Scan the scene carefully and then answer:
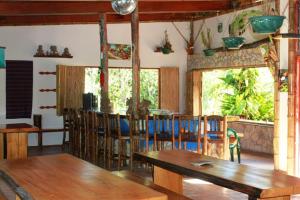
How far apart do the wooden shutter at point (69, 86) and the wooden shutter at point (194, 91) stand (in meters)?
3.04

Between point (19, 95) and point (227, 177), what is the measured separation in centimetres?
783

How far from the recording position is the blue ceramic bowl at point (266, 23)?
4.59m

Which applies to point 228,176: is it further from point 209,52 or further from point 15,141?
point 209,52

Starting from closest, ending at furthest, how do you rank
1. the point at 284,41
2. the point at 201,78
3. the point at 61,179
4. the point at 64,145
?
the point at 61,179 → the point at 284,41 → the point at 64,145 → the point at 201,78

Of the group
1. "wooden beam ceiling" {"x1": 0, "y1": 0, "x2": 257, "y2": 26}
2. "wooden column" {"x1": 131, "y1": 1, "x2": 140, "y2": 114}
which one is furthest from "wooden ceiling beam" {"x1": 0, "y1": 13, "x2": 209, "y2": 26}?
"wooden column" {"x1": 131, "y1": 1, "x2": 140, "y2": 114}

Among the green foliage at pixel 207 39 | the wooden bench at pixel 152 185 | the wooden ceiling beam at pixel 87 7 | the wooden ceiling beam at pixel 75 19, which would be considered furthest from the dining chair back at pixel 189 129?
the green foliage at pixel 207 39

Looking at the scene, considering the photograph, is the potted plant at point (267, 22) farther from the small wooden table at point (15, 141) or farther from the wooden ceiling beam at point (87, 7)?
the wooden ceiling beam at point (87, 7)

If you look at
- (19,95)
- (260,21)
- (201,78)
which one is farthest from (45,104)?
(260,21)

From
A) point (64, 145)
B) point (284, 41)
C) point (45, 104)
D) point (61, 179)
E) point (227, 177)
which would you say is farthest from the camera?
point (45, 104)

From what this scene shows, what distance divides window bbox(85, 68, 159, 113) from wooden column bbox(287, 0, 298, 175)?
526 centimetres

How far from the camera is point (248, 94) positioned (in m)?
10.7

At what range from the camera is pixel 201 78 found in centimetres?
1211

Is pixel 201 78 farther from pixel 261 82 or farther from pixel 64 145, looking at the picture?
→ pixel 64 145

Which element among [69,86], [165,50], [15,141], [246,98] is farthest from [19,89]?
[246,98]
